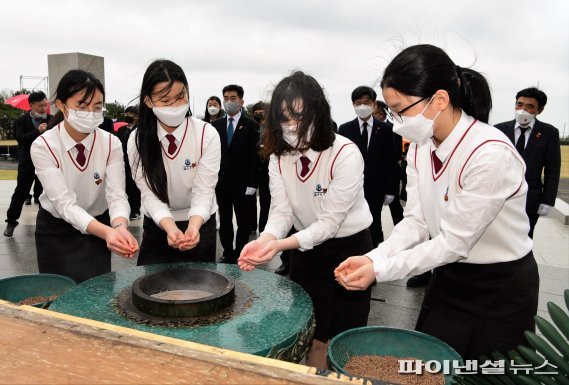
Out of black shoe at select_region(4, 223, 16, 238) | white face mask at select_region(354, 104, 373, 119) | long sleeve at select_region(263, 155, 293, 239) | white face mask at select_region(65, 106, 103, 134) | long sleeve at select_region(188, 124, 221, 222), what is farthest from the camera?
black shoe at select_region(4, 223, 16, 238)


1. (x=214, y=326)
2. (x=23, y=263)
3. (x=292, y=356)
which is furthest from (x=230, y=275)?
(x=23, y=263)

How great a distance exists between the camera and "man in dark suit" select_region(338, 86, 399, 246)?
536 centimetres

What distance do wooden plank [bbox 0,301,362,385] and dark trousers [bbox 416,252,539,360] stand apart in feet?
3.34

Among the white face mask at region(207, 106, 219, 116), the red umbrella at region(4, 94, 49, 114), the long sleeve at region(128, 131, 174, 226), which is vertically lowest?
the long sleeve at region(128, 131, 174, 226)

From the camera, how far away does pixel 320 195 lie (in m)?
2.49

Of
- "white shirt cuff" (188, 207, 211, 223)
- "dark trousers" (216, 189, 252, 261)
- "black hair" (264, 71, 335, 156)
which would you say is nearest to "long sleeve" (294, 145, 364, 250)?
"black hair" (264, 71, 335, 156)

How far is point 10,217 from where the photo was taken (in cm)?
634

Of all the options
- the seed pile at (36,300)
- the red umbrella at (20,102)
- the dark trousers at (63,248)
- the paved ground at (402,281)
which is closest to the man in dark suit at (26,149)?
the paved ground at (402,281)

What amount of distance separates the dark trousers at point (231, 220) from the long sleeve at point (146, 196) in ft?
8.45

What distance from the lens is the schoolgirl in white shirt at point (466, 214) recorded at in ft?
5.39

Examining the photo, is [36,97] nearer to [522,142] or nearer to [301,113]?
[301,113]

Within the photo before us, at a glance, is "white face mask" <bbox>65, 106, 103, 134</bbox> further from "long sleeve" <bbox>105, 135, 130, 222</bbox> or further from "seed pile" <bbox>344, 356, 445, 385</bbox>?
"seed pile" <bbox>344, 356, 445, 385</bbox>

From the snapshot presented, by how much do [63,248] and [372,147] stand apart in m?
3.61

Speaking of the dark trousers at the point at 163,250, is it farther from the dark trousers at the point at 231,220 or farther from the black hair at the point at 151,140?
the dark trousers at the point at 231,220
